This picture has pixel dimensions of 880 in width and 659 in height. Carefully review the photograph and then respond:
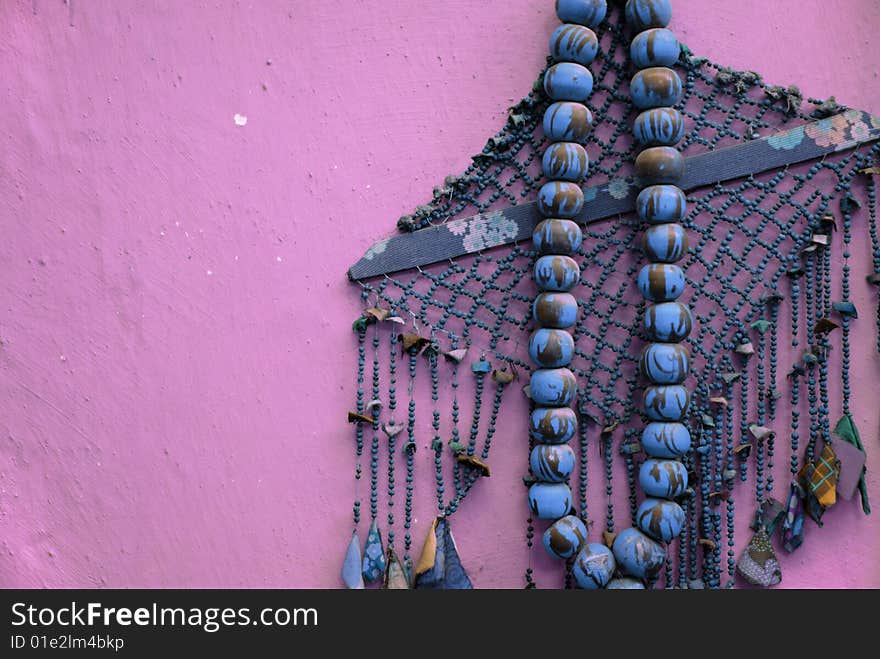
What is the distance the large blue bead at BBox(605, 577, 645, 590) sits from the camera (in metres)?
0.82

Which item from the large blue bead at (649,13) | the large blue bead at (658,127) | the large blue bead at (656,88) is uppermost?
the large blue bead at (649,13)

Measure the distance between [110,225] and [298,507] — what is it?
1.27 ft

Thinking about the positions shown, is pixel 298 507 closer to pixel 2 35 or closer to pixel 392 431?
pixel 392 431

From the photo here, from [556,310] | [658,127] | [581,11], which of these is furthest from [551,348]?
[581,11]

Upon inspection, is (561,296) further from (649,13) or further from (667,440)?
(649,13)

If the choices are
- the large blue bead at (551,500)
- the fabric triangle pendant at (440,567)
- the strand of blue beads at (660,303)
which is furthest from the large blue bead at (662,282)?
the fabric triangle pendant at (440,567)

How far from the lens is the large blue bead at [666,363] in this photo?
0.81m

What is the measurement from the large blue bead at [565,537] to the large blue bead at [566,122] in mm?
398

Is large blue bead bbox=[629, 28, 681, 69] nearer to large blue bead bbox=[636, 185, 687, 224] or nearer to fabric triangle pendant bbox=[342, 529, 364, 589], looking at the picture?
large blue bead bbox=[636, 185, 687, 224]

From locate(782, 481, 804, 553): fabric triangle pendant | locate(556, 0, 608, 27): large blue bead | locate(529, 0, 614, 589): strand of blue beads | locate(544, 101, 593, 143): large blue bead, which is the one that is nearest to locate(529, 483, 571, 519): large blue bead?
locate(529, 0, 614, 589): strand of blue beads

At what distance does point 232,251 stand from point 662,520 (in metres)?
0.55

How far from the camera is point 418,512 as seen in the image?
2.86 feet

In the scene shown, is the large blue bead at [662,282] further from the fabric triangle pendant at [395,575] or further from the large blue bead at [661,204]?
the fabric triangle pendant at [395,575]

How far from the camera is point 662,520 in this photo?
32.0 inches
